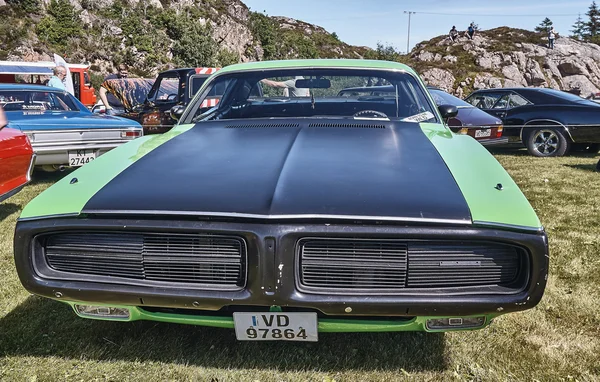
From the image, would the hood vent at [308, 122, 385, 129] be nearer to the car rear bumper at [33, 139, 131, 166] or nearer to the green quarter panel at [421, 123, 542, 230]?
the green quarter panel at [421, 123, 542, 230]

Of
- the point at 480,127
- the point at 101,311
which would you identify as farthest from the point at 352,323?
the point at 480,127

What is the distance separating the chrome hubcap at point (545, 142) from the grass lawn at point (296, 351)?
6.42 metres

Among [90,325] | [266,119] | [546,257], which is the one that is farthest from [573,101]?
[90,325]

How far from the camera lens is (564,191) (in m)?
5.99

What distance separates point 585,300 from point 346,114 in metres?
1.82

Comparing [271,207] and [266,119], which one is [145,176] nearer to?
[271,207]

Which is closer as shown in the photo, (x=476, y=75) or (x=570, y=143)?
(x=570, y=143)

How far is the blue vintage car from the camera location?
5762mm

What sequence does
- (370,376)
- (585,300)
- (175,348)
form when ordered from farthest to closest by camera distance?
(585,300) → (175,348) → (370,376)

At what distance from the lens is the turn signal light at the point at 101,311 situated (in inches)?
82.5

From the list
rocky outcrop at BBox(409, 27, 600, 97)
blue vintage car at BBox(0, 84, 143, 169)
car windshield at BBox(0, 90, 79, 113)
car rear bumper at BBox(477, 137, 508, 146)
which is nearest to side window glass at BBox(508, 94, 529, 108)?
car rear bumper at BBox(477, 137, 508, 146)

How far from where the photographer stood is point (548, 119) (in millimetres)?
8562

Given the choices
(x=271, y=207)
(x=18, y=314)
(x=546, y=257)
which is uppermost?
(x=271, y=207)

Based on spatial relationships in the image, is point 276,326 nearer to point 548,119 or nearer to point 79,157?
point 79,157
